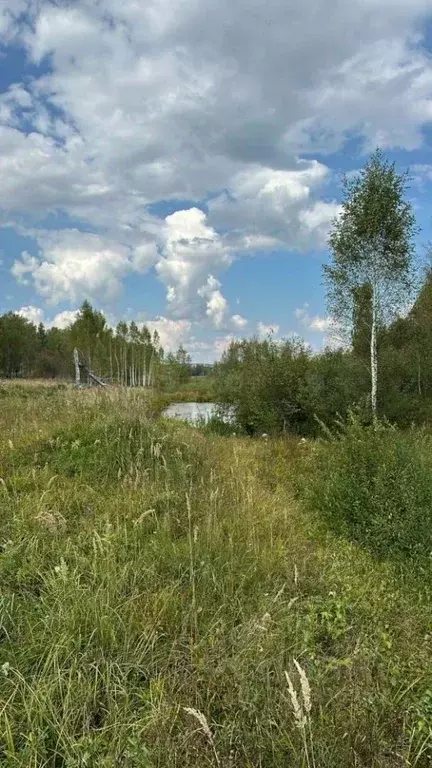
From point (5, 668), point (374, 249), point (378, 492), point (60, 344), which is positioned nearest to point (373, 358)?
point (374, 249)

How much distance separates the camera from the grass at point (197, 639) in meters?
2.20

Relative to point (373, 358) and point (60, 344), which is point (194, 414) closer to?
point (373, 358)

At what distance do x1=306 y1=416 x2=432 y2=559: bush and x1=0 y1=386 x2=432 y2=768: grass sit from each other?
368 millimetres

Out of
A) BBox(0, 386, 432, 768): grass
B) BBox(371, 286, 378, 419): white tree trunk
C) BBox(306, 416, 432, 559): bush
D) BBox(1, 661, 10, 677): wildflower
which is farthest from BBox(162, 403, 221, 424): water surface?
BBox(1, 661, 10, 677): wildflower

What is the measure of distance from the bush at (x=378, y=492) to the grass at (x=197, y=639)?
368mm

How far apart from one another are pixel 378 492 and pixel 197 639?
11.2 feet

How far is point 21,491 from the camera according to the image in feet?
17.1

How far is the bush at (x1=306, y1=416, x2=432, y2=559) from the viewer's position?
17.0 feet

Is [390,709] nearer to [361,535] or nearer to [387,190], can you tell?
[361,535]

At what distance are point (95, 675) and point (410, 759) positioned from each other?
4.89 feet

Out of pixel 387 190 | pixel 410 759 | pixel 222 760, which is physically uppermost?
pixel 387 190

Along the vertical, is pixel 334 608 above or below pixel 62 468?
below

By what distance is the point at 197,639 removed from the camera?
113 inches

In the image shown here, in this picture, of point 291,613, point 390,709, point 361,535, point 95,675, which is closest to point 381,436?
point 361,535
